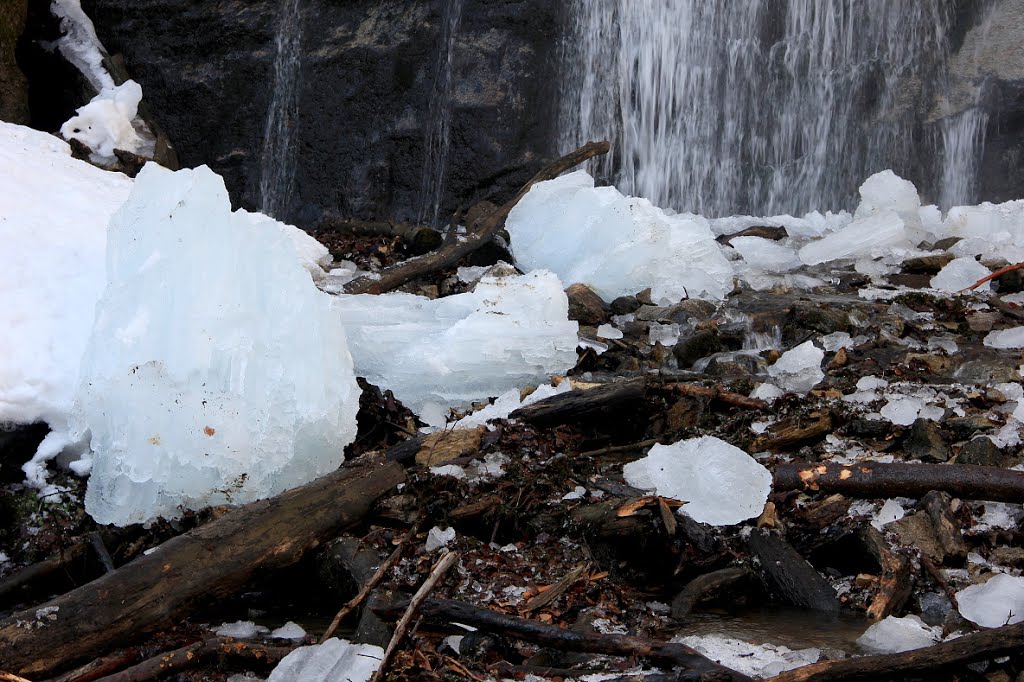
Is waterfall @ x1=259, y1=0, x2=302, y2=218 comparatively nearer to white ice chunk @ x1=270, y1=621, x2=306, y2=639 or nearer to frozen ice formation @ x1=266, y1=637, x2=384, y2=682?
white ice chunk @ x1=270, y1=621, x2=306, y2=639

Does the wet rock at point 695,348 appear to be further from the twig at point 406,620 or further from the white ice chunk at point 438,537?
the twig at point 406,620

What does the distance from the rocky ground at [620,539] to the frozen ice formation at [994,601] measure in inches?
2.0

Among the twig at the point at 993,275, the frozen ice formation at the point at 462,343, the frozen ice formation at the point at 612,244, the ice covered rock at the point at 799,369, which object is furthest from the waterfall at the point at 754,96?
the frozen ice formation at the point at 462,343

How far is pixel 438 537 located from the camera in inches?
119

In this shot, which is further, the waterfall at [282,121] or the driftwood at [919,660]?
the waterfall at [282,121]

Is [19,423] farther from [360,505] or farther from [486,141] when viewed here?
[486,141]

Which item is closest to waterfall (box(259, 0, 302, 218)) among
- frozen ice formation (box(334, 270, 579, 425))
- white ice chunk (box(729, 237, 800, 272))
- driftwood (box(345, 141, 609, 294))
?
driftwood (box(345, 141, 609, 294))

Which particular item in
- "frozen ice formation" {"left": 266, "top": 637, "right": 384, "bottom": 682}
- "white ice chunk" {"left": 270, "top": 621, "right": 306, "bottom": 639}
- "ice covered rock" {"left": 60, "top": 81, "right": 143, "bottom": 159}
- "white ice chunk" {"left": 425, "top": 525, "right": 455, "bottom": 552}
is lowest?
"white ice chunk" {"left": 270, "top": 621, "right": 306, "bottom": 639}

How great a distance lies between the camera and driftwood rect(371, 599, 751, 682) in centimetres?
201

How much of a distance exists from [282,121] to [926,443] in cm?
879

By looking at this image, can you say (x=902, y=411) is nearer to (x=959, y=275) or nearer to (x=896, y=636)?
(x=896, y=636)

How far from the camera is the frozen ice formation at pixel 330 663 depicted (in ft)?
6.91

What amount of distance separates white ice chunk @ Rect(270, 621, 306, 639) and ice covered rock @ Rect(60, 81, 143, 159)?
265 inches

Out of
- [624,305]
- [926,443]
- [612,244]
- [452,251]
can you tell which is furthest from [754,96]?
[926,443]
